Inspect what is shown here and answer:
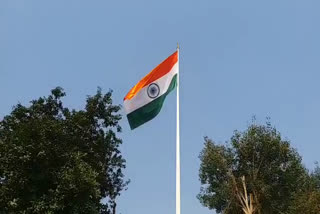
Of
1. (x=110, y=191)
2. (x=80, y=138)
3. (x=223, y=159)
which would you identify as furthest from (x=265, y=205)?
(x=80, y=138)

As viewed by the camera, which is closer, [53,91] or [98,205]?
[98,205]

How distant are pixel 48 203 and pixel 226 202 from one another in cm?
2476

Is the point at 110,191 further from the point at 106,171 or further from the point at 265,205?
the point at 265,205

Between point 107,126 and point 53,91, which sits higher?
point 53,91

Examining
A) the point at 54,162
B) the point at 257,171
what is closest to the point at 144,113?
the point at 54,162

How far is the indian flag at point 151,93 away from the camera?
19.2m

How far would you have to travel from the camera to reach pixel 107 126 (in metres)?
39.8


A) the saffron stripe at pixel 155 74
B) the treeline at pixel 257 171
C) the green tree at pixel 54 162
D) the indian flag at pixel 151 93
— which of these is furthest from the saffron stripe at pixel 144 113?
the treeline at pixel 257 171

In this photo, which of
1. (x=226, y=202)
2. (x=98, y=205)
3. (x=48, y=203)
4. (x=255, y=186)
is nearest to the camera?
(x=48, y=203)

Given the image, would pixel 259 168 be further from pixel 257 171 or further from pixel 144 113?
pixel 144 113

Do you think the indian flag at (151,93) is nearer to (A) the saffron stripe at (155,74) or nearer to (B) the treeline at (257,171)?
(A) the saffron stripe at (155,74)

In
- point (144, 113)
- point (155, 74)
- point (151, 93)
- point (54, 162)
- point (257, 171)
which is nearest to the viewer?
point (144, 113)

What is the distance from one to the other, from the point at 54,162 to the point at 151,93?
18013 millimetres

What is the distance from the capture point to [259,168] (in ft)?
164
